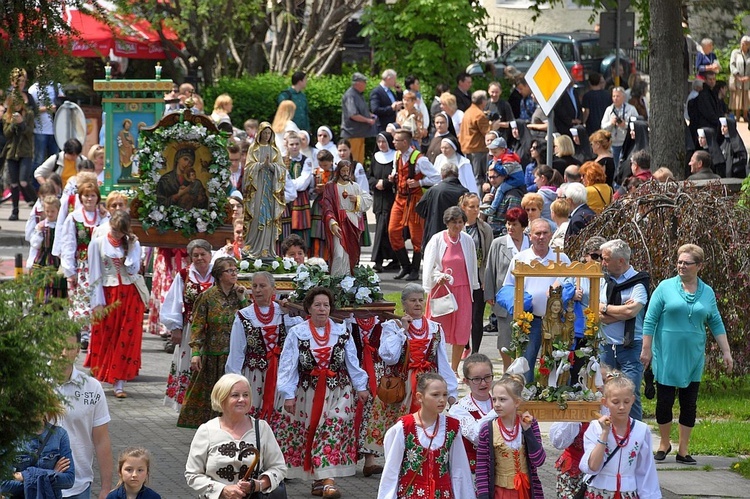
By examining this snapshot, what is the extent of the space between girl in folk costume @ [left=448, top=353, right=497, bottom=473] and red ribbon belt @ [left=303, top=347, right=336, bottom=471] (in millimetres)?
1671

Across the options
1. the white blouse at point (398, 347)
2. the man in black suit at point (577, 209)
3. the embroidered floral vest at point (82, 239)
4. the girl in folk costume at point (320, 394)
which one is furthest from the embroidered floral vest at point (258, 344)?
the embroidered floral vest at point (82, 239)

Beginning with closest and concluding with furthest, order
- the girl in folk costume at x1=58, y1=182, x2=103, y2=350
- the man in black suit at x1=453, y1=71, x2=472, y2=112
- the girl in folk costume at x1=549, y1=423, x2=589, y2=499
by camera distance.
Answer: the girl in folk costume at x1=549, y1=423, x2=589, y2=499 < the girl in folk costume at x1=58, y1=182, x2=103, y2=350 < the man in black suit at x1=453, y1=71, x2=472, y2=112

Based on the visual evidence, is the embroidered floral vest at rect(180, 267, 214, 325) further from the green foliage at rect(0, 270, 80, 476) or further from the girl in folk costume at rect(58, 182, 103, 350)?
the green foliage at rect(0, 270, 80, 476)

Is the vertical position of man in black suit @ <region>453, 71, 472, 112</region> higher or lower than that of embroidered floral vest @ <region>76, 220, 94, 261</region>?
higher

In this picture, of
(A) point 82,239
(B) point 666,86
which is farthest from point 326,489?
(B) point 666,86

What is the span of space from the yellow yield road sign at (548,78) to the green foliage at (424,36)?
1189 cm

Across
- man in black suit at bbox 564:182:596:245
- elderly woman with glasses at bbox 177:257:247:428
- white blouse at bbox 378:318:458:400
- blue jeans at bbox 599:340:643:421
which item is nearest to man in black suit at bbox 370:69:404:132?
man in black suit at bbox 564:182:596:245

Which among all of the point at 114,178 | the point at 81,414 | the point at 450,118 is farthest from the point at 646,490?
the point at 450,118

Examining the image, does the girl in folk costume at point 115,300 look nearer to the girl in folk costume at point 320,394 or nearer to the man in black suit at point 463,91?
the girl in folk costume at point 320,394

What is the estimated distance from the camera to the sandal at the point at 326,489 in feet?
35.3

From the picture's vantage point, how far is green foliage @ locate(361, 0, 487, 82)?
28.8 metres

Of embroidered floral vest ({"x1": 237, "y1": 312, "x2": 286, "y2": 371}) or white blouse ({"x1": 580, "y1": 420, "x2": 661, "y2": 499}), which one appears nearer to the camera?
white blouse ({"x1": 580, "y1": 420, "x2": 661, "y2": 499})

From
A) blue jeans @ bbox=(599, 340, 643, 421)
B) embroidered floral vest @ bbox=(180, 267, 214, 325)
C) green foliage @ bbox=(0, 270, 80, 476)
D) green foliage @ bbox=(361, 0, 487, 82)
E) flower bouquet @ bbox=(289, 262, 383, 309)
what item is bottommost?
blue jeans @ bbox=(599, 340, 643, 421)

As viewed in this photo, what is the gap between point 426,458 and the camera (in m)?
8.73
